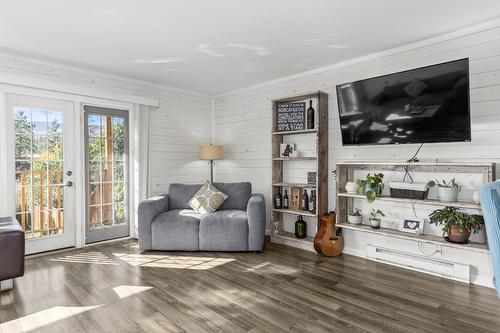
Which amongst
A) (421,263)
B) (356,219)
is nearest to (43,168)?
(356,219)

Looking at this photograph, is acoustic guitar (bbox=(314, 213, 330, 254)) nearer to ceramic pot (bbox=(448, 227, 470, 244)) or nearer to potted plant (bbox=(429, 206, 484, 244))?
potted plant (bbox=(429, 206, 484, 244))

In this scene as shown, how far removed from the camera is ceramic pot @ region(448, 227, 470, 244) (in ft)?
8.94

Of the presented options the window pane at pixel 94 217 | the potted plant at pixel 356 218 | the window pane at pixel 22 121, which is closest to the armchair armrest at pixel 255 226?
the potted plant at pixel 356 218

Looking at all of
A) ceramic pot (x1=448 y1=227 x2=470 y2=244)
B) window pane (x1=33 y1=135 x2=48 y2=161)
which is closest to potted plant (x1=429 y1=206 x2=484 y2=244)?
ceramic pot (x1=448 y1=227 x2=470 y2=244)

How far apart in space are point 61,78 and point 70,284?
8.21ft

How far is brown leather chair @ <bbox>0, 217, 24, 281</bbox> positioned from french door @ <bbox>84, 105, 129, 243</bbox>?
1440 millimetres

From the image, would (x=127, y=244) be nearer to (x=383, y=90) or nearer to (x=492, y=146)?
(x=383, y=90)

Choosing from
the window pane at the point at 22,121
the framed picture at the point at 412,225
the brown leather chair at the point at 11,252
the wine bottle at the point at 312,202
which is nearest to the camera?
the brown leather chair at the point at 11,252

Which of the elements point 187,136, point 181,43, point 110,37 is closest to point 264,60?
point 181,43

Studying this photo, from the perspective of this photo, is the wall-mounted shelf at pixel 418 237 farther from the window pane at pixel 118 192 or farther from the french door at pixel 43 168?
the french door at pixel 43 168

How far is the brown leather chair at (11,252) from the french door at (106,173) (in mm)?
1440

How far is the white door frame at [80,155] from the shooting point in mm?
3473

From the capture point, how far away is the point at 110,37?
303cm

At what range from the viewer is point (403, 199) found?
10.1ft
